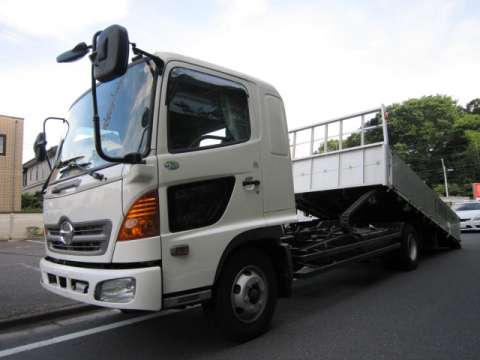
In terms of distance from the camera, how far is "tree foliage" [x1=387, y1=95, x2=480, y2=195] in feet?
169

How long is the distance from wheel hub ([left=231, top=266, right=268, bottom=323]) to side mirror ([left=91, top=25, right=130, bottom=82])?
2.09 meters

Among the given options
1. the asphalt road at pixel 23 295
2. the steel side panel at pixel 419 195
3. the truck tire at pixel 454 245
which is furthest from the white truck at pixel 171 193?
the truck tire at pixel 454 245

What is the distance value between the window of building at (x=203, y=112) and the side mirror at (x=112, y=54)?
0.66m

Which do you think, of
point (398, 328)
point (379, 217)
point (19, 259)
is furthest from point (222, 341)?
point (19, 259)

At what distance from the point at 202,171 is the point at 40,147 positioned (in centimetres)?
211

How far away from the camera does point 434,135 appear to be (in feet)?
171

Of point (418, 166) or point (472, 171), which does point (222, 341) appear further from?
point (472, 171)

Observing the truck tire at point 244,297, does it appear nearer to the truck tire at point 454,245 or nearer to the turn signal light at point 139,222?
the turn signal light at point 139,222

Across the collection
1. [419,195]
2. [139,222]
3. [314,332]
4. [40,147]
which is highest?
[40,147]

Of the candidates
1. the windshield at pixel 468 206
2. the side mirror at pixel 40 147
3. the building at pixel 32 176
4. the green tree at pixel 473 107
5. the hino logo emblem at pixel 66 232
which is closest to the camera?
the hino logo emblem at pixel 66 232

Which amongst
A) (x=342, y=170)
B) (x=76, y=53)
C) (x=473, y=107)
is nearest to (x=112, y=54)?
(x=76, y=53)

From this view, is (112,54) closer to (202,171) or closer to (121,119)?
(121,119)

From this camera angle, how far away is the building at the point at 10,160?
22.9m

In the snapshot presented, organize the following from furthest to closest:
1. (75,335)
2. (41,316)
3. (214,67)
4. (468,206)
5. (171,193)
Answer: (468,206) → (41,316) → (75,335) → (214,67) → (171,193)
